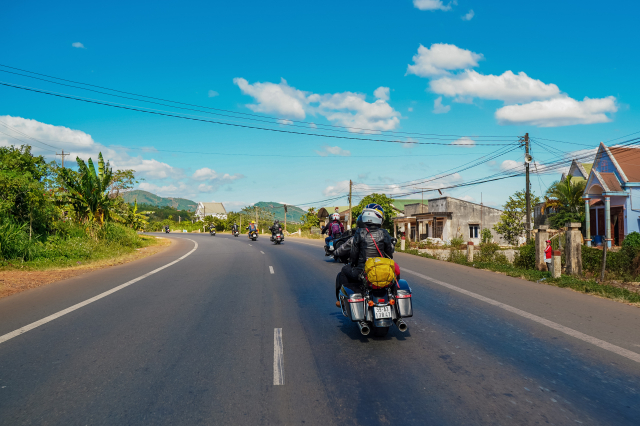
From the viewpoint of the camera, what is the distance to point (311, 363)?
5141 mm

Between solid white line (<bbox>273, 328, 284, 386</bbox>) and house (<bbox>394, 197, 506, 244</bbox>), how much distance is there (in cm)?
3872

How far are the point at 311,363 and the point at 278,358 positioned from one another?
44 cm

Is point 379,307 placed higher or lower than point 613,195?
lower

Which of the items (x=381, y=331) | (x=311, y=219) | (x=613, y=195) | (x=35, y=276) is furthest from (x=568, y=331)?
(x=311, y=219)

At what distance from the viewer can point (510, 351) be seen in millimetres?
5594

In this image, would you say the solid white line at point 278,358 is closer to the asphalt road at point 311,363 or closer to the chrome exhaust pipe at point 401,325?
the asphalt road at point 311,363

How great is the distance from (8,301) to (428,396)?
9.46 m

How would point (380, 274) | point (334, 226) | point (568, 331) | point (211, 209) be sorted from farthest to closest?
point (211, 209), point (334, 226), point (568, 331), point (380, 274)

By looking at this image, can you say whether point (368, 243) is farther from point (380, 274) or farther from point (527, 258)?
point (527, 258)

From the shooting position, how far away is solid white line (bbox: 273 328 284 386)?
4.62m

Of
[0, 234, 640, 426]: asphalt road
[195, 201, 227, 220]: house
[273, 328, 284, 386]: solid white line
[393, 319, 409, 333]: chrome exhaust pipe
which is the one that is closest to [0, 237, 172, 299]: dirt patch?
[0, 234, 640, 426]: asphalt road

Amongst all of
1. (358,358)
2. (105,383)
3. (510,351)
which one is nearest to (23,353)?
(105,383)

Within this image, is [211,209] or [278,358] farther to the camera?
[211,209]

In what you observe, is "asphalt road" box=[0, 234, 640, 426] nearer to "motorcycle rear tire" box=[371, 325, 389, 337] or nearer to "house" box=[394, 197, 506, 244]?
"motorcycle rear tire" box=[371, 325, 389, 337]
